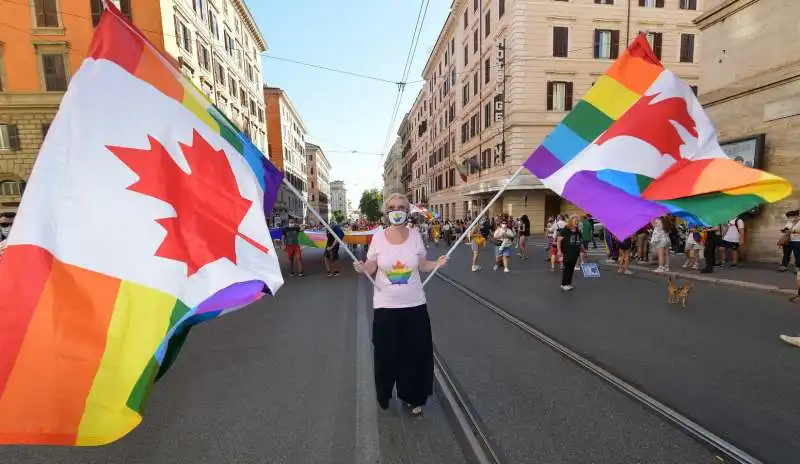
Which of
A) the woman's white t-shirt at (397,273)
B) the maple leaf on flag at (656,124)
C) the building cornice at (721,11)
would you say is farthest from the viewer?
the building cornice at (721,11)

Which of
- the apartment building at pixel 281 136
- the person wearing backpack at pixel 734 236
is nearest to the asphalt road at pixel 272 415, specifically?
the person wearing backpack at pixel 734 236

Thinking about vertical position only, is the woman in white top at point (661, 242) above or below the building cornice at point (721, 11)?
below

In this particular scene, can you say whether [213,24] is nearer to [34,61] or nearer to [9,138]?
[34,61]

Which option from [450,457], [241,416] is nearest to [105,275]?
[241,416]

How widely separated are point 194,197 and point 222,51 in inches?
1571

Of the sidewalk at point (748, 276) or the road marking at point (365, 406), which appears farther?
the sidewalk at point (748, 276)

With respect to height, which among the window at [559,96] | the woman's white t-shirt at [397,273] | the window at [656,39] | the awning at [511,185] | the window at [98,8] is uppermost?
the window at [98,8]

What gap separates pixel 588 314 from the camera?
6262mm

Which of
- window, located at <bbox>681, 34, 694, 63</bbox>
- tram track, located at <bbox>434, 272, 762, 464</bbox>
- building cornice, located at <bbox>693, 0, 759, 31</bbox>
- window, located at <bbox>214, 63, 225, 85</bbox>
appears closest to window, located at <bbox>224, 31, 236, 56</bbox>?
window, located at <bbox>214, 63, 225, 85</bbox>

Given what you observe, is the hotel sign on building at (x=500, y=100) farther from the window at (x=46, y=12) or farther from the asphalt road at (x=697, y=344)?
the window at (x=46, y=12)

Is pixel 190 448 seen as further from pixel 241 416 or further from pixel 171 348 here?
pixel 171 348

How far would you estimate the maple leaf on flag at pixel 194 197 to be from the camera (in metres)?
2.12

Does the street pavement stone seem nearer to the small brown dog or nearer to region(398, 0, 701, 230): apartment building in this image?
the small brown dog

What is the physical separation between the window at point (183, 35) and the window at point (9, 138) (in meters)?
12.1
